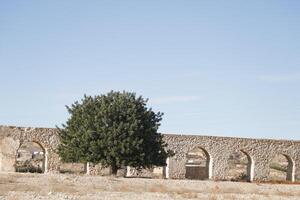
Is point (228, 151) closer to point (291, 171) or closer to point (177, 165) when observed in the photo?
point (177, 165)

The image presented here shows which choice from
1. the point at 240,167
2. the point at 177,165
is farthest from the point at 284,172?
the point at 177,165

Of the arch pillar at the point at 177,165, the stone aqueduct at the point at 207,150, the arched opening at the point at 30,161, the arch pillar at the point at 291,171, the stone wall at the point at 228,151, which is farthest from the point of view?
the arch pillar at the point at 291,171

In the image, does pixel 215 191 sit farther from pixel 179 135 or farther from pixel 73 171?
pixel 73 171

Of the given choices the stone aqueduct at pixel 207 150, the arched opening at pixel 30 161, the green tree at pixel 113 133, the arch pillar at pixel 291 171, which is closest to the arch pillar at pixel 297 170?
the stone aqueduct at pixel 207 150

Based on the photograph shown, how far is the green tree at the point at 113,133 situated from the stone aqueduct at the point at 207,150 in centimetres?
513

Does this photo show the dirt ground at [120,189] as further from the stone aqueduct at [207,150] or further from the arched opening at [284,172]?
the arched opening at [284,172]

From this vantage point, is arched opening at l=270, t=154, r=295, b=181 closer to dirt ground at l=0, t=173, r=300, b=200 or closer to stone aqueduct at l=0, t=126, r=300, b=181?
stone aqueduct at l=0, t=126, r=300, b=181

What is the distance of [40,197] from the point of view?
14.8m

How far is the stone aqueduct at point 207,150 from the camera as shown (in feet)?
95.2

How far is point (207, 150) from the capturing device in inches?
1270

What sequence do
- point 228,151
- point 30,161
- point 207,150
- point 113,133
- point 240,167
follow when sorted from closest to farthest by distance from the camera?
point 113,133 → point 207,150 → point 228,151 → point 30,161 → point 240,167

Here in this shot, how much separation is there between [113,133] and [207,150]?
410 inches

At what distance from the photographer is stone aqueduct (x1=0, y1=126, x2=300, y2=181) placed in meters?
29.0

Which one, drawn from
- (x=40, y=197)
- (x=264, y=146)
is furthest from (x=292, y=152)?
(x=40, y=197)
